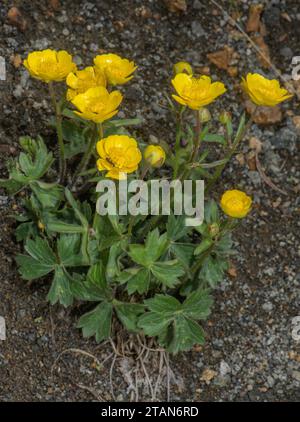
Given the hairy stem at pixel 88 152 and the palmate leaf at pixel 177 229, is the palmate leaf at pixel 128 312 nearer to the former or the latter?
the palmate leaf at pixel 177 229

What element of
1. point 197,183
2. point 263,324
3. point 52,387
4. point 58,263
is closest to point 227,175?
point 197,183

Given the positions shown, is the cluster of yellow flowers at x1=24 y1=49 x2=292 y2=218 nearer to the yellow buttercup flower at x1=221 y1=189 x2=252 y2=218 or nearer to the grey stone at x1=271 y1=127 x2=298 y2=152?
the yellow buttercup flower at x1=221 y1=189 x2=252 y2=218

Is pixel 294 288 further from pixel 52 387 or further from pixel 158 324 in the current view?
pixel 52 387

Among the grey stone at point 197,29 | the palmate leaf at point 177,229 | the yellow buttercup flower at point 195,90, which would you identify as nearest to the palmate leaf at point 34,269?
the palmate leaf at point 177,229

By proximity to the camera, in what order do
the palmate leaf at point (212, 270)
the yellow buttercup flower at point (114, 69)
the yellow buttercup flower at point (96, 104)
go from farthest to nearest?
the palmate leaf at point (212, 270) → the yellow buttercup flower at point (114, 69) → the yellow buttercup flower at point (96, 104)

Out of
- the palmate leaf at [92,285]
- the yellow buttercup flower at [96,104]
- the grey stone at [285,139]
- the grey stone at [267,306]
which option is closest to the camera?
the yellow buttercup flower at [96,104]
